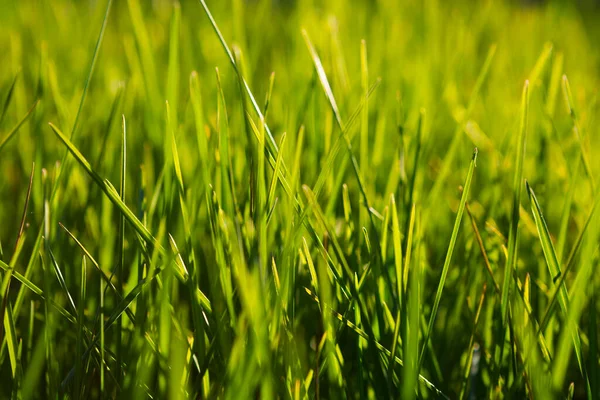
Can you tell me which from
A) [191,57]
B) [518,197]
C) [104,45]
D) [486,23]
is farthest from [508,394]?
[486,23]

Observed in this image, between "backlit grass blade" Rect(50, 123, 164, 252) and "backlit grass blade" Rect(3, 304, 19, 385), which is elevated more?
"backlit grass blade" Rect(50, 123, 164, 252)

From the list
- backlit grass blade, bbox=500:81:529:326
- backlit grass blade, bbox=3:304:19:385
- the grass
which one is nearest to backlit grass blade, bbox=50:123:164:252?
the grass

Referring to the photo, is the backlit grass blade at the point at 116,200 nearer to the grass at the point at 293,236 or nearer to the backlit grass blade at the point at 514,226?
the grass at the point at 293,236

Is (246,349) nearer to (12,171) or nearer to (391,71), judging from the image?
(12,171)

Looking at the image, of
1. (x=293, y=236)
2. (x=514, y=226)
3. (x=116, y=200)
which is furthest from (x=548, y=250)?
(x=116, y=200)

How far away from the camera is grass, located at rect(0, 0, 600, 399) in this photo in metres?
0.40

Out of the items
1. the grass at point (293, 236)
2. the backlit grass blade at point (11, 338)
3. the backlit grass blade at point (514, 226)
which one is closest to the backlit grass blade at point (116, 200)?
the grass at point (293, 236)

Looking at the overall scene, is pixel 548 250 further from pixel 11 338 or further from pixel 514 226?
pixel 11 338

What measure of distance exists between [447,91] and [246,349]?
2.51 ft

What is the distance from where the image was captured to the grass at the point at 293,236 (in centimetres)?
40

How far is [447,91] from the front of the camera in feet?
3.28

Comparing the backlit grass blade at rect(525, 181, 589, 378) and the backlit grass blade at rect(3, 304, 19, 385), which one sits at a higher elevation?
the backlit grass blade at rect(525, 181, 589, 378)

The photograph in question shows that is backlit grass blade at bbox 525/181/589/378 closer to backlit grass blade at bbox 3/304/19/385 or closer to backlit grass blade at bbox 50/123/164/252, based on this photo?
backlit grass blade at bbox 50/123/164/252

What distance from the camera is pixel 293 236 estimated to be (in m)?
0.41
